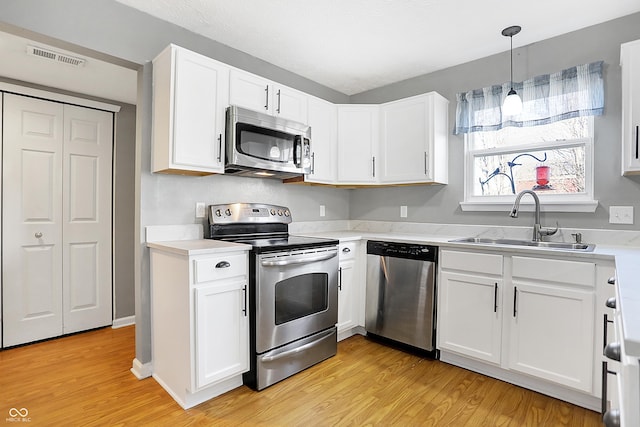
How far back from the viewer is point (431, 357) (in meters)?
2.62

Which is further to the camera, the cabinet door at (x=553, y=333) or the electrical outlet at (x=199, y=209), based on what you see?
the electrical outlet at (x=199, y=209)

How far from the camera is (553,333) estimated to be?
2033mm

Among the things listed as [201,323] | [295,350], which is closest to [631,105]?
[295,350]

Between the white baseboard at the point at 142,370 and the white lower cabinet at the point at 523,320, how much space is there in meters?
2.04

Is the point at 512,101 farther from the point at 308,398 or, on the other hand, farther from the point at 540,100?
the point at 308,398

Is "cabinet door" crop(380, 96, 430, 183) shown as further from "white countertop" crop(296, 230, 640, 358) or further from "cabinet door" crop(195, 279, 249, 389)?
"cabinet door" crop(195, 279, 249, 389)

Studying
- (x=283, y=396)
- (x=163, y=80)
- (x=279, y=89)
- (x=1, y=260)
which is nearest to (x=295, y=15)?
(x=279, y=89)

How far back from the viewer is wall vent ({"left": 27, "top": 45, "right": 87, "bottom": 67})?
236cm

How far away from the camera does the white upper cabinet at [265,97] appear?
245 centimetres

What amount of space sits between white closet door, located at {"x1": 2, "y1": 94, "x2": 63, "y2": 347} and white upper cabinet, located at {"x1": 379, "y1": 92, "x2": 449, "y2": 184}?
2.95m

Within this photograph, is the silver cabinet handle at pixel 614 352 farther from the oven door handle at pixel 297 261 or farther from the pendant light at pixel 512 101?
the pendant light at pixel 512 101

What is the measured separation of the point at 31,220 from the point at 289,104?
239 centimetres

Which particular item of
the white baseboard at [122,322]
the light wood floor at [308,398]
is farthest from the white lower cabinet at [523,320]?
the white baseboard at [122,322]

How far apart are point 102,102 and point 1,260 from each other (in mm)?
1608
